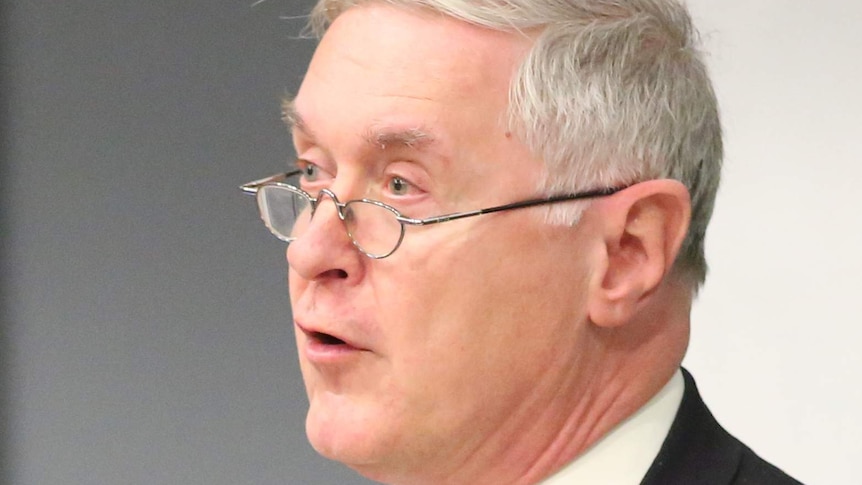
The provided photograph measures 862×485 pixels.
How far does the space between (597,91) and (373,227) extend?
0.83 feet

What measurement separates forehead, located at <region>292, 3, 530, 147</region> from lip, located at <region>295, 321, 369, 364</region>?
206mm

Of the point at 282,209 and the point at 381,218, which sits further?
the point at 282,209

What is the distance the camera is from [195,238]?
1885mm

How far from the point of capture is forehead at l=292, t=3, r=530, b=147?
89cm

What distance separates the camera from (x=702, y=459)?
954 mm

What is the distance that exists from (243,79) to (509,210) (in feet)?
3.65

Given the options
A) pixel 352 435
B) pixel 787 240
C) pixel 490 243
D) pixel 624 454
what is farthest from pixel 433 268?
pixel 787 240

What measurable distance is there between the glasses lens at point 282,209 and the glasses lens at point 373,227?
0.47ft

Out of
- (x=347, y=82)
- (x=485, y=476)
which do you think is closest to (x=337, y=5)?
(x=347, y=82)

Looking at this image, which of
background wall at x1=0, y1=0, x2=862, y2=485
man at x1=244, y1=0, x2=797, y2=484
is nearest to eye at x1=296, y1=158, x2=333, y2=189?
man at x1=244, y1=0, x2=797, y2=484

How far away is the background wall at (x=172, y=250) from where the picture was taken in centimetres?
171

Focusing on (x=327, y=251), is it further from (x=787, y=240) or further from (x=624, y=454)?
(x=787, y=240)

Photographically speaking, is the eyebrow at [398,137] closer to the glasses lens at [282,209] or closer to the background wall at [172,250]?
the glasses lens at [282,209]

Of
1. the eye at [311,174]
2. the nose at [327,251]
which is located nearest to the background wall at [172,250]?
the eye at [311,174]
